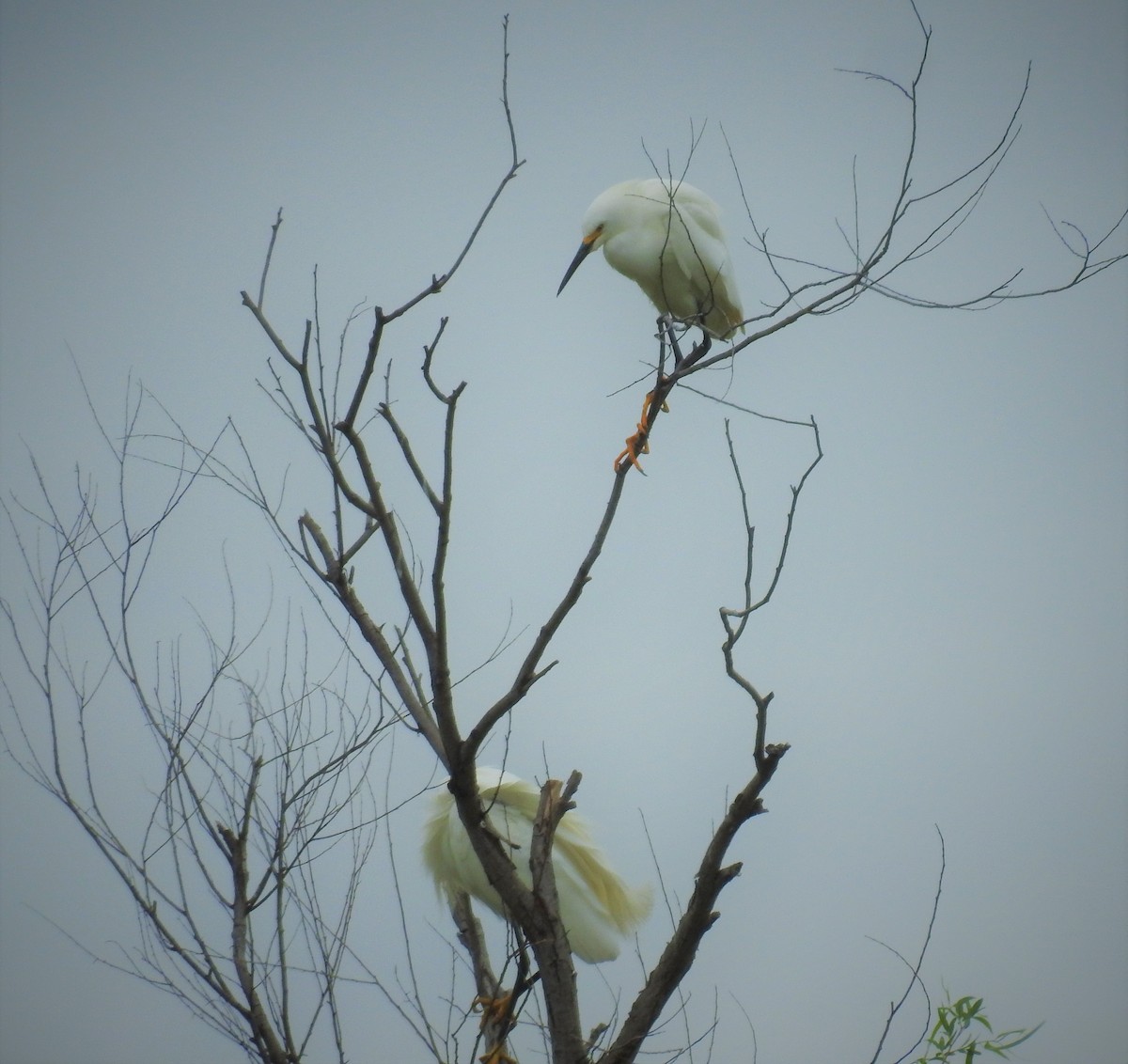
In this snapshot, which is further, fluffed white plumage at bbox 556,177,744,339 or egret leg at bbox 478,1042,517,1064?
fluffed white plumage at bbox 556,177,744,339

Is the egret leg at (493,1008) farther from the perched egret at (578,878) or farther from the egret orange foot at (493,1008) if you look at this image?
the perched egret at (578,878)

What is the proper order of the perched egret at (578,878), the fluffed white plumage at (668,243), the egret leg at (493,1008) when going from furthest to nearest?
1. the fluffed white plumage at (668,243)
2. the perched egret at (578,878)
3. the egret leg at (493,1008)

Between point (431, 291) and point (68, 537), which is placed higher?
point (431, 291)

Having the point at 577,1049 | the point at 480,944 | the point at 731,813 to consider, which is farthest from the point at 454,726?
the point at 480,944

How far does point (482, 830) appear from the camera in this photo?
6.25 ft

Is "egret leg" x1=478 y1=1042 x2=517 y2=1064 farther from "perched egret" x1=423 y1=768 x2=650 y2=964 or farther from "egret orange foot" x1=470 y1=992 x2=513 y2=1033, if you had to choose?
"perched egret" x1=423 y1=768 x2=650 y2=964

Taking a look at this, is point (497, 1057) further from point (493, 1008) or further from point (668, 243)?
point (668, 243)

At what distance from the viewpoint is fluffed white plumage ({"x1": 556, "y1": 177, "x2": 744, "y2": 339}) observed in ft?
11.1

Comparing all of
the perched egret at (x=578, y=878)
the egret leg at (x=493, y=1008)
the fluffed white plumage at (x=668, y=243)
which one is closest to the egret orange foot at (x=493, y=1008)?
the egret leg at (x=493, y=1008)

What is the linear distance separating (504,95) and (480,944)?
2198 mm

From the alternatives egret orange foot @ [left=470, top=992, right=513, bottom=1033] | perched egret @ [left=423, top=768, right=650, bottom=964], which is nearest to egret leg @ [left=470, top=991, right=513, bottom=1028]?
egret orange foot @ [left=470, top=992, right=513, bottom=1033]

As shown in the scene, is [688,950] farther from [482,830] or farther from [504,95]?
[504,95]

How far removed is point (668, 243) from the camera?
11.3 feet

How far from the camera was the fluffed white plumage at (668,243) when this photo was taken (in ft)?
11.1
